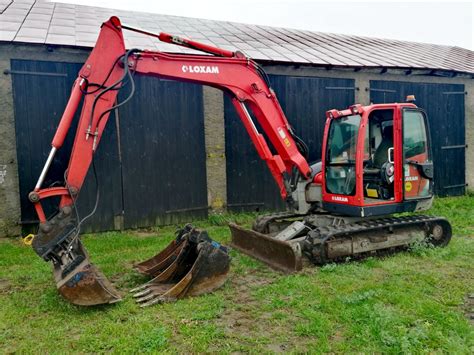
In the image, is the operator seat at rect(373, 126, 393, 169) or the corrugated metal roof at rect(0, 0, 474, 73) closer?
the operator seat at rect(373, 126, 393, 169)

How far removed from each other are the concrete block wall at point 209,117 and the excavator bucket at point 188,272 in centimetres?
385

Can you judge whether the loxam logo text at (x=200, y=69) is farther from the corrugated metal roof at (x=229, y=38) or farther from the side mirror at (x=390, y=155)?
the corrugated metal roof at (x=229, y=38)

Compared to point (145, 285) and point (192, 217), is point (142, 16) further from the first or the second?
point (145, 285)

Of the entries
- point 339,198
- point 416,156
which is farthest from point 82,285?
point 416,156

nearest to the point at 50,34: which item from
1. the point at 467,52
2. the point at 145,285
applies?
the point at 145,285

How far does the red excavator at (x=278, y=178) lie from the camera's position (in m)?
4.20

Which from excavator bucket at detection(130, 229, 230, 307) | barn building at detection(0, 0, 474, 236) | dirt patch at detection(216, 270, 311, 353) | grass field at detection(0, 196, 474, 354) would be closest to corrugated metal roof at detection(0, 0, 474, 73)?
barn building at detection(0, 0, 474, 236)

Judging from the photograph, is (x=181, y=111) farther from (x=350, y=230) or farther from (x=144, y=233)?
(x=350, y=230)

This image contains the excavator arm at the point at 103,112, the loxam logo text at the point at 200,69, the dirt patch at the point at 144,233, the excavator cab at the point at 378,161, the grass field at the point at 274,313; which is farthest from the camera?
the dirt patch at the point at 144,233

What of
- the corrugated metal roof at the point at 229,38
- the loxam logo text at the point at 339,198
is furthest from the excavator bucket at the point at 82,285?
the corrugated metal roof at the point at 229,38

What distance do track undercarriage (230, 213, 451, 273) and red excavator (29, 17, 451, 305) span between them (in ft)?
0.05

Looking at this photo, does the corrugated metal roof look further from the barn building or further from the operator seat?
the operator seat

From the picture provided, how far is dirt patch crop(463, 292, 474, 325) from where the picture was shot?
3.89m

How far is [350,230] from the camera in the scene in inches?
214
